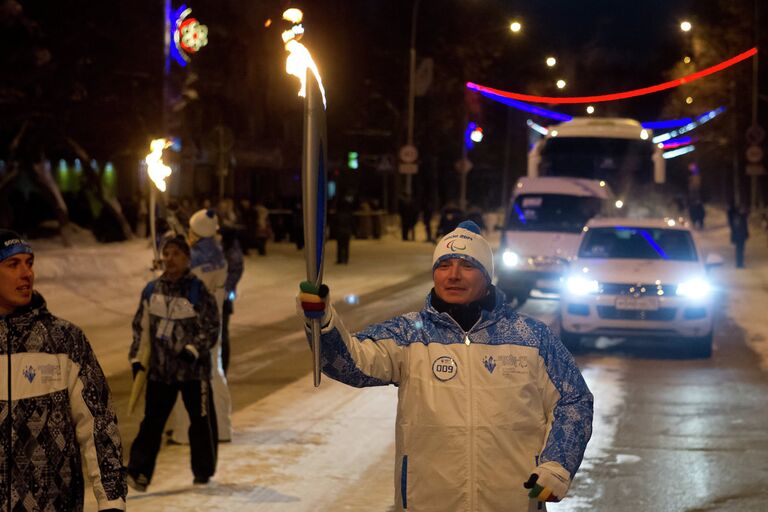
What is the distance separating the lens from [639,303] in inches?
610

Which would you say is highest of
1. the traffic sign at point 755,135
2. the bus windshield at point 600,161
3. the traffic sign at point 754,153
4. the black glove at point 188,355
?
the traffic sign at point 755,135

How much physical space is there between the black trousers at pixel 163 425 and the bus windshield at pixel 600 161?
74.2 feet

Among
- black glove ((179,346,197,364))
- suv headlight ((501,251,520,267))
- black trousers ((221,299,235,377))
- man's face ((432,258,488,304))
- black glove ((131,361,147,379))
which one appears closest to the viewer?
man's face ((432,258,488,304))

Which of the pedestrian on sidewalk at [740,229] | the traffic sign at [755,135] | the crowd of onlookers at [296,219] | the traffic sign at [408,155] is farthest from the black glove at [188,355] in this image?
the traffic sign at [755,135]

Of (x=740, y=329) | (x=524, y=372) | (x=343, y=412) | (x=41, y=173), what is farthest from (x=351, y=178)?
(x=524, y=372)

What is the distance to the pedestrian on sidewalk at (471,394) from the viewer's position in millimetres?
4359

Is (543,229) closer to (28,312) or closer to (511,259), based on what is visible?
(511,259)

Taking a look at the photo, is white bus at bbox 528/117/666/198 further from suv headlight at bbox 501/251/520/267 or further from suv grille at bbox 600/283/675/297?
suv grille at bbox 600/283/675/297

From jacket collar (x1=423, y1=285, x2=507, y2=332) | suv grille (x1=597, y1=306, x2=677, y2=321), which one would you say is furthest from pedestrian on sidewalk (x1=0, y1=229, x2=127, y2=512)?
suv grille (x1=597, y1=306, x2=677, y2=321)

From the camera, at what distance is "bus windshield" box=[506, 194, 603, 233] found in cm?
2220

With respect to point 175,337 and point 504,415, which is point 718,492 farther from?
point 504,415

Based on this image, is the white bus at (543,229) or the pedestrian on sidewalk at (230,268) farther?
the white bus at (543,229)

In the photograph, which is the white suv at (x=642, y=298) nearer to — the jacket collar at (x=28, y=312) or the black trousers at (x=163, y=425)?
the black trousers at (x=163, y=425)

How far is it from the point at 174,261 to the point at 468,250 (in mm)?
3823
